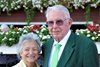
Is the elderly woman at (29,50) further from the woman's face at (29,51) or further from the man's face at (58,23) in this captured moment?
the man's face at (58,23)

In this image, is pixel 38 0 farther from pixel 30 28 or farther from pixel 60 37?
pixel 60 37

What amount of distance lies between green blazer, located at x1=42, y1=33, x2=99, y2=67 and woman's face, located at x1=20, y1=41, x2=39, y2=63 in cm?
31

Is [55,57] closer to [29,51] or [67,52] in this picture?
[67,52]

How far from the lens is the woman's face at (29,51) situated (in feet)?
11.3

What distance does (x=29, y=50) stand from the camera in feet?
11.3

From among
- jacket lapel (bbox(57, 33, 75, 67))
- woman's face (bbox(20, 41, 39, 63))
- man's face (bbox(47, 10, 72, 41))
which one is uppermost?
man's face (bbox(47, 10, 72, 41))

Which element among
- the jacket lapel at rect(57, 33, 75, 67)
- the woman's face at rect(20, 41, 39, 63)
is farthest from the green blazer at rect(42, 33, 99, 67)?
the woman's face at rect(20, 41, 39, 63)

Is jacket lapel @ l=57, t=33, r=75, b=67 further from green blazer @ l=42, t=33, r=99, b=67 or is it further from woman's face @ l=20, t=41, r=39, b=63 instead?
woman's face @ l=20, t=41, r=39, b=63

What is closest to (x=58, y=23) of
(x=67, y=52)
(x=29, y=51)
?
(x=67, y=52)

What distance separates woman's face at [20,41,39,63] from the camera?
11.3ft

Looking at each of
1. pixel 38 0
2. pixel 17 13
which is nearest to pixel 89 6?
pixel 38 0

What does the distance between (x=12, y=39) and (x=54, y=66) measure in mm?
3869

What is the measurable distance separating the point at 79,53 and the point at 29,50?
2.16 ft

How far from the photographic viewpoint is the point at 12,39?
22.6ft
